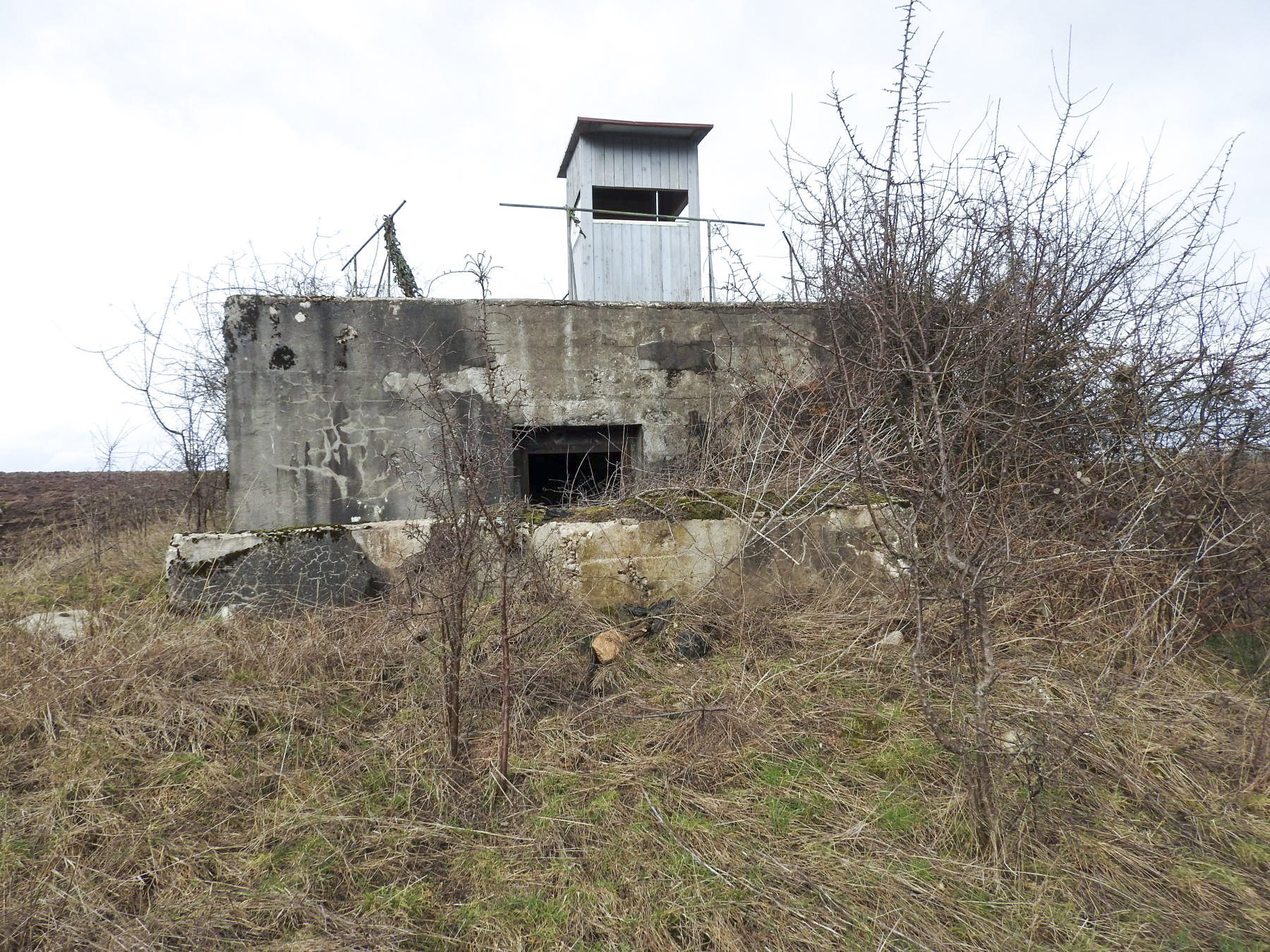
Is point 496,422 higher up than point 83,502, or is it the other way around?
point 496,422

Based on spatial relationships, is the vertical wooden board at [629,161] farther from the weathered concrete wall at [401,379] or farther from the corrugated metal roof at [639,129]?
the weathered concrete wall at [401,379]

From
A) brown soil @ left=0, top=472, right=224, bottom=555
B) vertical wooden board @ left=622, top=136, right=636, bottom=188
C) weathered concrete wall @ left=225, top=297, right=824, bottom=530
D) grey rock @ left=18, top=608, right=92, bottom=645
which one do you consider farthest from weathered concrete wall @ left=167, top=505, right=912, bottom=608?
vertical wooden board @ left=622, top=136, right=636, bottom=188

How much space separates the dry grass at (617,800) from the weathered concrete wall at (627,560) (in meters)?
0.55

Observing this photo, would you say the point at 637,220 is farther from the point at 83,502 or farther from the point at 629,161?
the point at 83,502

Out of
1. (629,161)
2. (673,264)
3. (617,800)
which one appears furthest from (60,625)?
(629,161)

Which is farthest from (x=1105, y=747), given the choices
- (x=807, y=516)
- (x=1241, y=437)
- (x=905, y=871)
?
(x=1241, y=437)

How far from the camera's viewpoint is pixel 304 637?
4684 mm

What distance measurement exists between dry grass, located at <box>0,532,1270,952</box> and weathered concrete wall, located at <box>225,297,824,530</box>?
1.92 meters

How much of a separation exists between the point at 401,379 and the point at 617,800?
436 cm

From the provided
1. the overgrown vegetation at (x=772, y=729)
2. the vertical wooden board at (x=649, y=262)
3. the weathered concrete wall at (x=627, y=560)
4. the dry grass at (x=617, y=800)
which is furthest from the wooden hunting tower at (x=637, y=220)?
the dry grass at (x=617, y=800)

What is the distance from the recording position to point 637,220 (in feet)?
36.2

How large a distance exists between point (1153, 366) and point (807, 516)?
2.81 metres

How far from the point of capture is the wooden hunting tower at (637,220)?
1059cm

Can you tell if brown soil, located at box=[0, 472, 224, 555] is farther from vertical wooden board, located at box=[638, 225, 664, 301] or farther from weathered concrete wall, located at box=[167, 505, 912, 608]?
vertical wooden board, located at box=[638, 225, 664, 301]
